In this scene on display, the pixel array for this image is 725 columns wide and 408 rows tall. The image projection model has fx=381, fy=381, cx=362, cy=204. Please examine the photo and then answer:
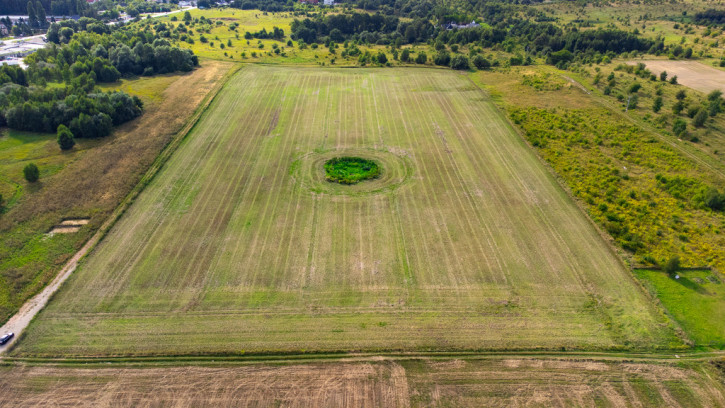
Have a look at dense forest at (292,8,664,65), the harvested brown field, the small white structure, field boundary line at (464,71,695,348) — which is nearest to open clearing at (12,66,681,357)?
field boundary line at (464,71,695,348)

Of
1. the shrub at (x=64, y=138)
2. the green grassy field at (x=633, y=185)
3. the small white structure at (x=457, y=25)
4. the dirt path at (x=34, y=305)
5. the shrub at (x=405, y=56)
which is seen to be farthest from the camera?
the small white structure at (x=457, y=25)

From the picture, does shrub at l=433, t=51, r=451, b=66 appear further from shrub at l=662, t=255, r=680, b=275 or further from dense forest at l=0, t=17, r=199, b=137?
shrub at l=662, t=255, r=680, b=275

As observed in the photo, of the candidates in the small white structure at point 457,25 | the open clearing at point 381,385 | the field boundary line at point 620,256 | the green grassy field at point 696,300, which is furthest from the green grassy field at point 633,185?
the small white structure at point 457,25

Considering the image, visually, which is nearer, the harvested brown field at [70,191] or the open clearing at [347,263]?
the open clearing at [347,263]

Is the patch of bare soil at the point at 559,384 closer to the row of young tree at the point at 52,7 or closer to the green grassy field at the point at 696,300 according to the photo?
the green grassy field at the point at 696,300

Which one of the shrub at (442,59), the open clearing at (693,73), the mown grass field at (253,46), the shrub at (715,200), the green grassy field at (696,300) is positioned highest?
→ the mown grass field at (253,46)

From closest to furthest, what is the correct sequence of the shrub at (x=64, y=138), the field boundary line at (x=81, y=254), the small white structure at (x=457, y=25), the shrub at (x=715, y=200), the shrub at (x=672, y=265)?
the field boundary line at (x=81, y=254) < the shrub at (x=672, y=265) < the shrub at (x=715, y=200) < the shrub at (x=64, y=138) < the small white structure at (x=457, y=25)

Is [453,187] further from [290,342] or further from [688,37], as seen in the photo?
[688,37]
